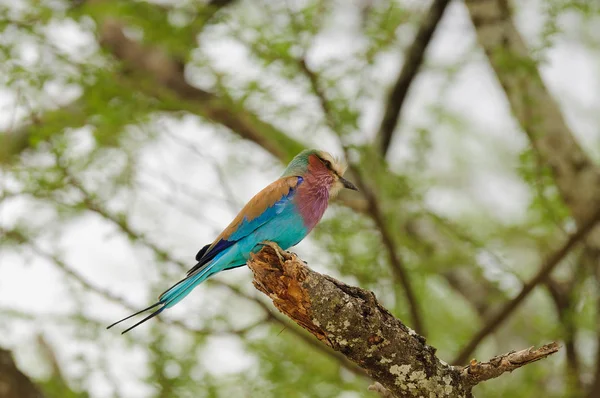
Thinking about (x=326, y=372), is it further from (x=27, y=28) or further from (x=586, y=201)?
(x=27, y=28)

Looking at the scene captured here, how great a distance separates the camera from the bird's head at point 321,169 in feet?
15.3

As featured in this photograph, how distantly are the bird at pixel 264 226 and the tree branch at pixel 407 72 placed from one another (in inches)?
118

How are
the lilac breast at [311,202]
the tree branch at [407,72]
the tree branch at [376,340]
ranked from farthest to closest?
the tree branch at [407,72], the lilac breast at [311,202], the tree branch at [376,340]

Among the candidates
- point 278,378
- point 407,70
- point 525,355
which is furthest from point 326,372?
point 525,355

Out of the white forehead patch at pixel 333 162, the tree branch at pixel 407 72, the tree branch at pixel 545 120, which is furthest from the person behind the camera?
the tree branch at pixel 407 72

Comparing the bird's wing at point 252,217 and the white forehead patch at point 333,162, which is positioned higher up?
the white forehead patch at point 333,162

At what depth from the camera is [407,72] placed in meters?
7.41

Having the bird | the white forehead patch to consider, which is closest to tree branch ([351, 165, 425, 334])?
the white forehead patch

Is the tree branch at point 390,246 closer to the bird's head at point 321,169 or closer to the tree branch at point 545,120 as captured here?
the bird's head at point 321,169

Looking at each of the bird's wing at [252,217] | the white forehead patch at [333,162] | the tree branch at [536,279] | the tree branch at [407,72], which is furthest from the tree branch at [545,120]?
the bird's wing at [252,217]

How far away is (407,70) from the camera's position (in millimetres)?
7395

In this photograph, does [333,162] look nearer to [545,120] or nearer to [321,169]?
[321,169]

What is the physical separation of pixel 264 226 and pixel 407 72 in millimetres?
3680

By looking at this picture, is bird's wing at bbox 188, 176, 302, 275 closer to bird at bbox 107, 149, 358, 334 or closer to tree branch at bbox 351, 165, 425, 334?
bird at bbox 107, 149, 358, 334
